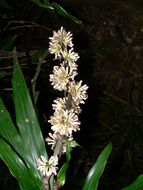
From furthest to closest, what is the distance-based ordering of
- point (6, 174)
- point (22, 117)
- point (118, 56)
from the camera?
point (118, 56), point (6, 174), point (22, 117)

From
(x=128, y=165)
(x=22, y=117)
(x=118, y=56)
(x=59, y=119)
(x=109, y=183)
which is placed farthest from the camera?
(x=118, y=56)

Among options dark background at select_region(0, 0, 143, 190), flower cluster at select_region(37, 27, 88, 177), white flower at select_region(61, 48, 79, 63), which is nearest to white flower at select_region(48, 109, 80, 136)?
flower cluster at select_region(37, 27, 88, 177)

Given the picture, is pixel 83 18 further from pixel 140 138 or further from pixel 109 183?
pixel 109 183

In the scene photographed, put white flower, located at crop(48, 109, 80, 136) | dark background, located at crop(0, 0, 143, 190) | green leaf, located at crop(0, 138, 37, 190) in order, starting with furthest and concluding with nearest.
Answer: dark background, located at crop(0, 0, 143, 190), green leaf, located at crop(0, 138, 37, 190), white flower, located at crop(48, 109, 80, 136)

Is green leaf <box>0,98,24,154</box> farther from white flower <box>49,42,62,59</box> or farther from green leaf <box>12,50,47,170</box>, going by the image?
white flower <box>49,42,62,59</box>

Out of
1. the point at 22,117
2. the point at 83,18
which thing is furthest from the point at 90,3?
the point at 22,117

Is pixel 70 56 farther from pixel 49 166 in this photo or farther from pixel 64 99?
pixel 49 166

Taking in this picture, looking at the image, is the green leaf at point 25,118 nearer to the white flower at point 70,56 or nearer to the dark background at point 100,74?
the white flower at point 70,56

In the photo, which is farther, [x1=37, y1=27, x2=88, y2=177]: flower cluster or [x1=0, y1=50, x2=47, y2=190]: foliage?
[x1=0, y1=50, x2=47, y2=190]: foliage

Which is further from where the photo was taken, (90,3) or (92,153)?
(90,3)
